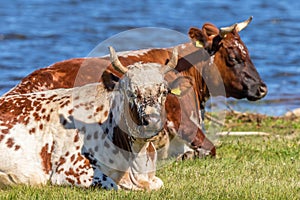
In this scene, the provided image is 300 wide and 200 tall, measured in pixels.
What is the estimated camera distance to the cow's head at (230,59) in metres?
12.9

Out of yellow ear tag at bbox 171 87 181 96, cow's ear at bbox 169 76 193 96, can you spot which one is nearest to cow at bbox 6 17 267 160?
cow's ear at bbox 169 76 193 96

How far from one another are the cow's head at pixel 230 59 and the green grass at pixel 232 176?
75cm

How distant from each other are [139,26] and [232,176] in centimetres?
2135

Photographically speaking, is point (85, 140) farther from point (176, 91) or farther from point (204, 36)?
point (204, 36)

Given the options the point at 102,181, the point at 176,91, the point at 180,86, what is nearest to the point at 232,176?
the point at 180,86

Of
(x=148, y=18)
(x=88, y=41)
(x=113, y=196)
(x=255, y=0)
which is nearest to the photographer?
(x=113, y=196)

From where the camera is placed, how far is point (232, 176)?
10.6 m

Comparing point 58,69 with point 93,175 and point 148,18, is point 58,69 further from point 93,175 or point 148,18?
point 148,18

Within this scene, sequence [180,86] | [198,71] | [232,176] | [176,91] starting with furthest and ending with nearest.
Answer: [198,71] → [232,176] → [180,86] → [176,91]

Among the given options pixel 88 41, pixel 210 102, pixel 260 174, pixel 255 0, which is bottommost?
pixel 255 0

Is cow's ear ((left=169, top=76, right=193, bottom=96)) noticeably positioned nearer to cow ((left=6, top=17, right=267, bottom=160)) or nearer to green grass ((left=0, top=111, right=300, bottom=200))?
green grass ((left=0, top=111, right=300, bottom=200))

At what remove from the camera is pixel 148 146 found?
9953mm

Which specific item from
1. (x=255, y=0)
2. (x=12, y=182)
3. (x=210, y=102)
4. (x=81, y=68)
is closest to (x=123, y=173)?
(x=12, y=182)

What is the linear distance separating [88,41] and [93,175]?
18.4 meters
